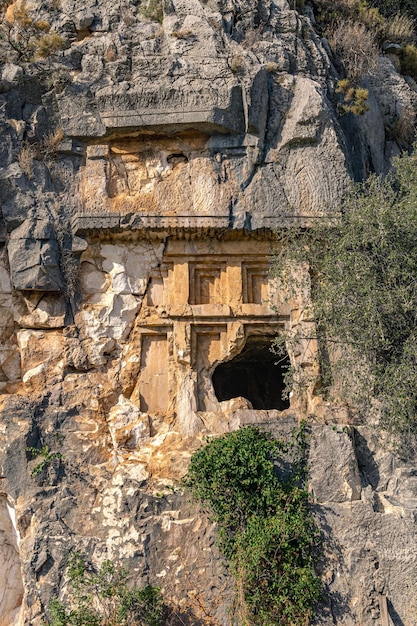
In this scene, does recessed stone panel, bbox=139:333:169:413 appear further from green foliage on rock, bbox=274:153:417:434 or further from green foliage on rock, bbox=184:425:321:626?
green foliage on rock, bbox=274:153:417:434

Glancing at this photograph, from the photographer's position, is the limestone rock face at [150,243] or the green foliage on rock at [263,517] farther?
the limestone rock face at [150,243]

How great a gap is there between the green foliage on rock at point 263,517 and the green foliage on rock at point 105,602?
1041 mm

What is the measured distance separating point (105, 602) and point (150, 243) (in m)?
5.13

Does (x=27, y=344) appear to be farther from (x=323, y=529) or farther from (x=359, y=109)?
(x=359, y=109)

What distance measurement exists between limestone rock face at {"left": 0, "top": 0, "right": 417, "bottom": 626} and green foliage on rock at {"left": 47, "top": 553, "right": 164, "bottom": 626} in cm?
91

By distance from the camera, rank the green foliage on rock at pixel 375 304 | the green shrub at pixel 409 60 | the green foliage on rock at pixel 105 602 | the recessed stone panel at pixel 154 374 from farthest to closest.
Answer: the green shrub at pixel 409 60 → the recessed stone panel at pixel 154 374 → the green foliage on rock at pixel 375 304 → the green foliage on rock at pixel 105 602

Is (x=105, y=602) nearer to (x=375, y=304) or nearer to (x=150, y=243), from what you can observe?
(x=375, y=304)

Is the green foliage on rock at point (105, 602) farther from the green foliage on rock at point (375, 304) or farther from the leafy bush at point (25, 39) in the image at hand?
the leafy bush at point (25, 39)

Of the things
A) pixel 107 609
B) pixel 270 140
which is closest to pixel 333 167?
pixel 270 140

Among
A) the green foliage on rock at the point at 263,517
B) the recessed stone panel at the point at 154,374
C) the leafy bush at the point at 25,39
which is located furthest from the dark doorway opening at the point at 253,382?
the leafy bush at the point at 25,39

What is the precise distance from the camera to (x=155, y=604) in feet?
27.6

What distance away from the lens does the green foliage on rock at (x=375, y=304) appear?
30.5ft

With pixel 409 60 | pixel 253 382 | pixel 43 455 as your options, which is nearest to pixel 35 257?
pixel 43 455

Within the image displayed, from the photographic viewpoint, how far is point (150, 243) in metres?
11.1
